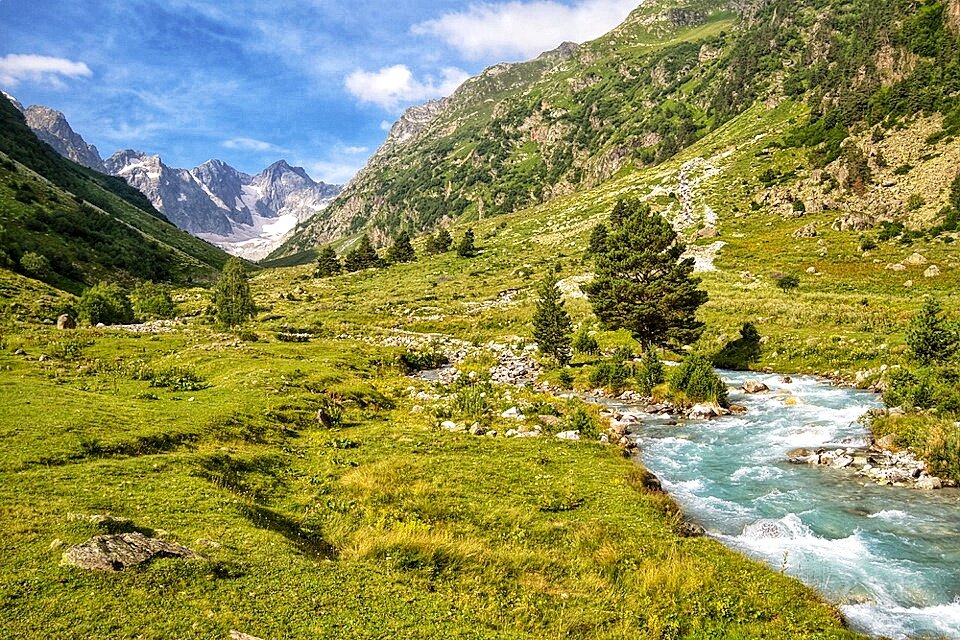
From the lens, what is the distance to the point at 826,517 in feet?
59.7

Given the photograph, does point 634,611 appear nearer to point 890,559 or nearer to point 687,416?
point 890,559

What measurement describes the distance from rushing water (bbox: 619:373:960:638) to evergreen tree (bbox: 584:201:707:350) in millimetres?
17304

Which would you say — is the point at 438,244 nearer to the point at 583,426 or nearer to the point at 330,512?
the point at 583,426

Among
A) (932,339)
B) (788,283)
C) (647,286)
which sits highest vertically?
(647,286)

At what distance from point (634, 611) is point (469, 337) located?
6261 centimetres

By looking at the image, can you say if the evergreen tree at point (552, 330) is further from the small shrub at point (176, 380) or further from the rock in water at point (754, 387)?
the small shrub at point (176, 380)

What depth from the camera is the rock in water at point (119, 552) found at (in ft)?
31.7

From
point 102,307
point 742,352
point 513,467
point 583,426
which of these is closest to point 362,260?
point 102,307

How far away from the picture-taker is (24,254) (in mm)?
89875

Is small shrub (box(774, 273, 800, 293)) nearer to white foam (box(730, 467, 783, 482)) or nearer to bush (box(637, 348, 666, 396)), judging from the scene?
bush (box(637, 348, 666, 396))

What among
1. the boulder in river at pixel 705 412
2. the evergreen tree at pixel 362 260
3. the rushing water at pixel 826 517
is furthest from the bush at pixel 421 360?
the evergreen tree at pixel 362 260

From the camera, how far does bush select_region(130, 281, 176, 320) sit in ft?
268

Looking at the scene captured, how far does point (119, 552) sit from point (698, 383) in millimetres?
33930

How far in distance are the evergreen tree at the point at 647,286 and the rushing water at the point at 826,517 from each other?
1730 cm
